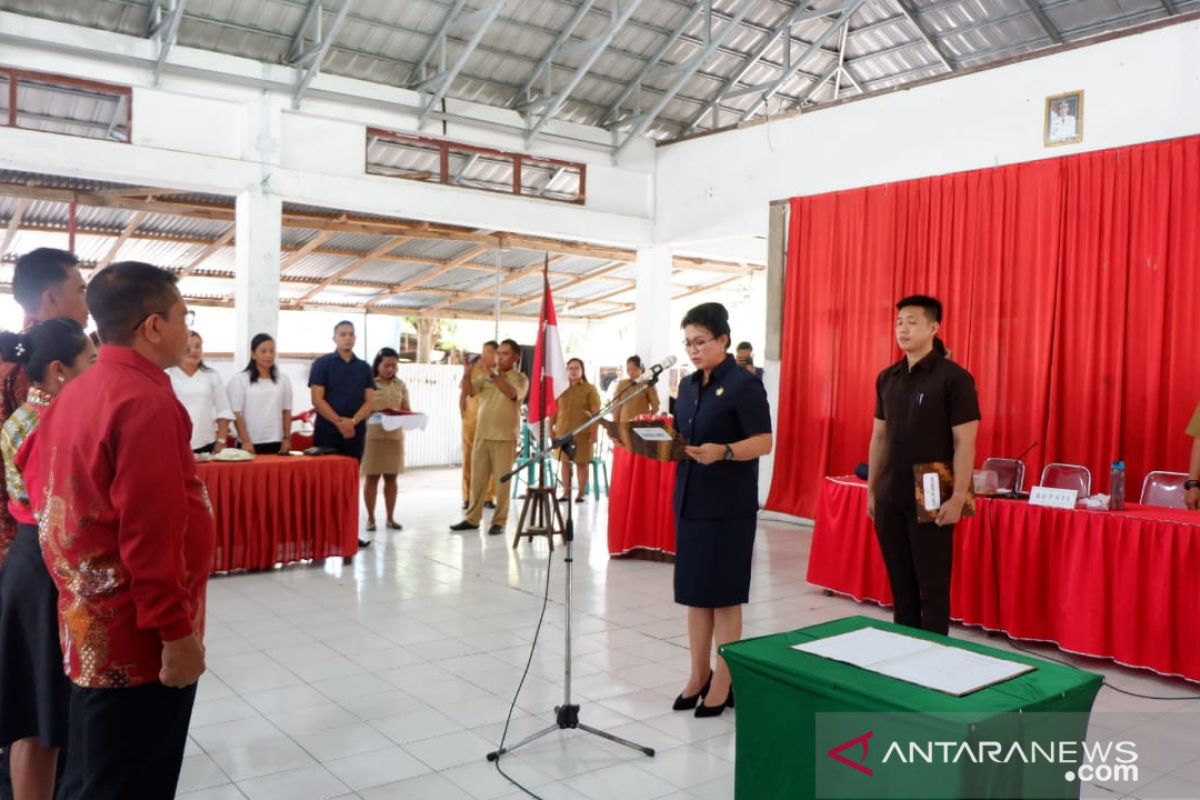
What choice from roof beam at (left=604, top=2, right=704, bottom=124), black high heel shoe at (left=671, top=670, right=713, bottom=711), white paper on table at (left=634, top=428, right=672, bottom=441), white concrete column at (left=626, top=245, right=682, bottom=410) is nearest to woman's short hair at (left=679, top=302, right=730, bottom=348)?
white paper on table at (left=634, top=428, right=672, bottom=441)

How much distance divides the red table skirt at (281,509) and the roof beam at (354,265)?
5.15 meters

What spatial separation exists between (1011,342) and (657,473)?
2.69m

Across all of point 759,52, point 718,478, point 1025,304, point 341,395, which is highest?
point 759,52

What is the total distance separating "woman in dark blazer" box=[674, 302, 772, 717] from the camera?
10.2 ft

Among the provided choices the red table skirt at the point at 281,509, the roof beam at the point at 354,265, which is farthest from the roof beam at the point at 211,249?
the red table skirt at the point at 281,509

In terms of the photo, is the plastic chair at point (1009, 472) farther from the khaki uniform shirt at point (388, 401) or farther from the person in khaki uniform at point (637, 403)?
the khaki uniform shirt at point (388, 401)

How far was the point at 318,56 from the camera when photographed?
23.3ft

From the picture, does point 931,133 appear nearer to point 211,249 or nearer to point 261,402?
point 261,402

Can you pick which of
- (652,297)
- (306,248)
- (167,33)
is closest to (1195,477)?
(652,297)

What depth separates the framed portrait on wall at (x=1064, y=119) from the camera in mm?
6121

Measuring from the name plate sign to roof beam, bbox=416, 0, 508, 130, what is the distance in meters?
5.32

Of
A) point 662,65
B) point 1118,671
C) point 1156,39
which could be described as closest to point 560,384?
point 1118,671

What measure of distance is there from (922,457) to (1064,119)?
4.20 m

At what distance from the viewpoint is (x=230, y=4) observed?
22.7ft
